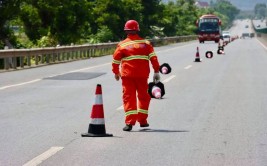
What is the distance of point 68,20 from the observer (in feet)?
148

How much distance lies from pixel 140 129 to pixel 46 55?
20928mm

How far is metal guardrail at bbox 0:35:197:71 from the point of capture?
25672 millimetres

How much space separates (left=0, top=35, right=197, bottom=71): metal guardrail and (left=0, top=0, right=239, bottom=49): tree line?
2.78 meters

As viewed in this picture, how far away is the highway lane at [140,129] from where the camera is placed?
7.40 metres

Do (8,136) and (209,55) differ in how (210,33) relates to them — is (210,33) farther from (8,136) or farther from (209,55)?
(8,136)

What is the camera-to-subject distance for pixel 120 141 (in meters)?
8.57

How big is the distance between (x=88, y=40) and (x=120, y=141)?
4445 cm

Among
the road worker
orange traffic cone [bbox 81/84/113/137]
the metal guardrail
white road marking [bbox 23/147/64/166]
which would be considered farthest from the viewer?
the metal guardrail

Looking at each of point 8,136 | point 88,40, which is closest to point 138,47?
point 8,136

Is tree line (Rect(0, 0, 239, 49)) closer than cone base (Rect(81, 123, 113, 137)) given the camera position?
No

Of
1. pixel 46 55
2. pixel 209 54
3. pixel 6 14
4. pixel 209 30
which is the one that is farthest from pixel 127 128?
pixel 209 30

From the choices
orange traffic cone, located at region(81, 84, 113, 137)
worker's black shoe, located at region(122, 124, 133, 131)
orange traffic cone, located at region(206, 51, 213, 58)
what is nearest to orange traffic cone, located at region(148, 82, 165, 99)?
worker's black shoe, located at region(122, 124, 133, 131)

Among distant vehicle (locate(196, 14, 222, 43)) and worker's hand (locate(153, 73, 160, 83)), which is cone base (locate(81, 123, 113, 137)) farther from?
distant vehicle (locate(196, 14, 222, 43))

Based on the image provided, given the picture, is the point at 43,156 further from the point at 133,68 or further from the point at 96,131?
the point at 133,68
